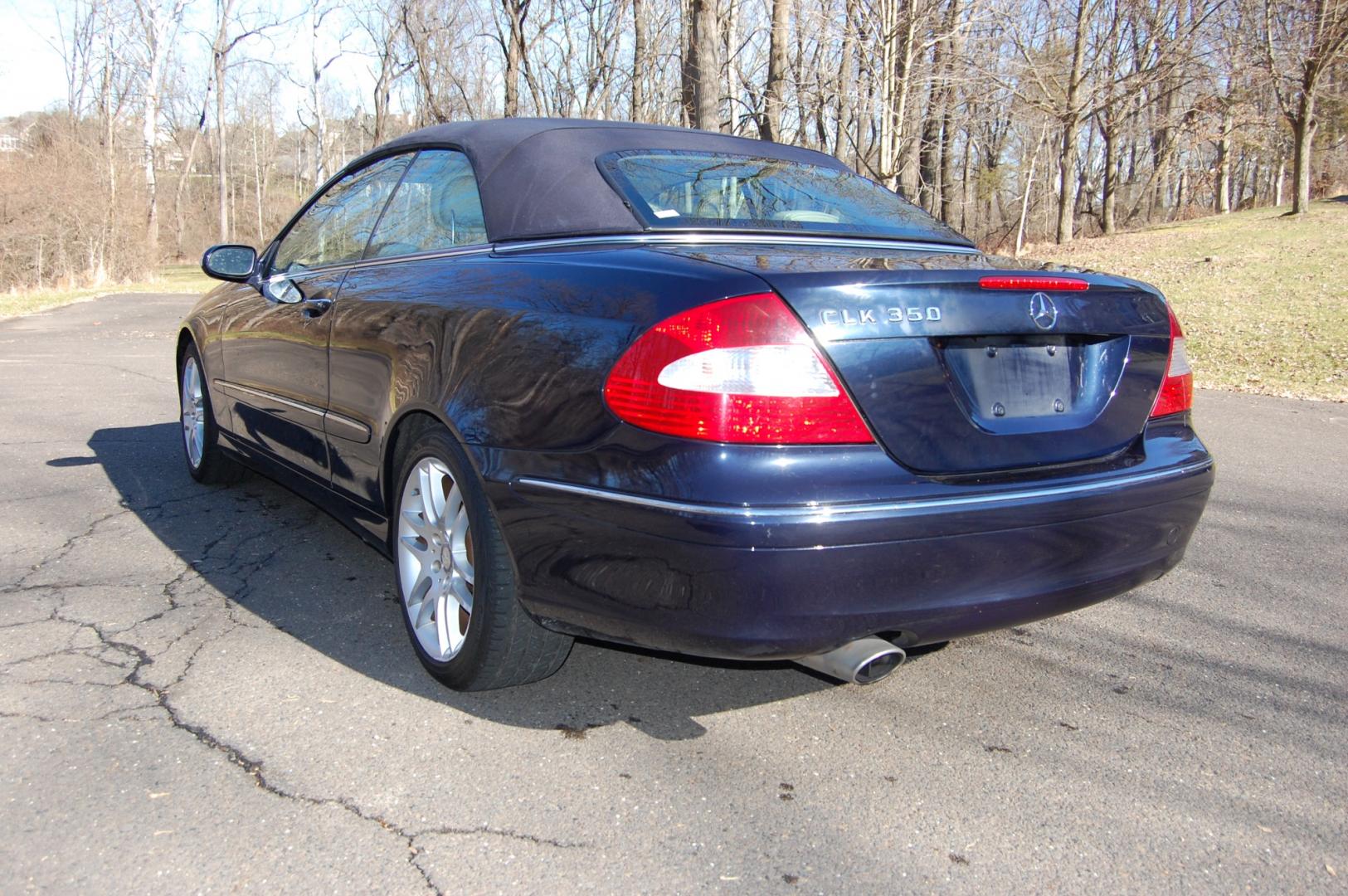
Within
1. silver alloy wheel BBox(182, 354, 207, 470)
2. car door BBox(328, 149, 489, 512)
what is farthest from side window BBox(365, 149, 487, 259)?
silver alloy wheel BBox(182, 354, 207, 470)

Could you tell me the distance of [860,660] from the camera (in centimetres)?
228

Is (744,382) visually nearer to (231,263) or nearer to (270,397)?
(270,397)

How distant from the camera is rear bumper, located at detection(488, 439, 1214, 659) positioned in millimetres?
2141

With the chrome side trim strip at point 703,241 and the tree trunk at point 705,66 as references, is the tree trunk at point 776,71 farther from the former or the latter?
the chrome side trim strip at point 703,241

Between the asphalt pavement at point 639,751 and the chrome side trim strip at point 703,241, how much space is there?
121 cm

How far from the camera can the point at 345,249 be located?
3.88m

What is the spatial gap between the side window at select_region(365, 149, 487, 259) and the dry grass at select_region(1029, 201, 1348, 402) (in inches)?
340

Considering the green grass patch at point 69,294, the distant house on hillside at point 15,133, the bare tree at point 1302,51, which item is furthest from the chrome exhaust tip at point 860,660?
the bare tree at point 1302,51

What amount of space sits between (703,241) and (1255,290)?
675 inches

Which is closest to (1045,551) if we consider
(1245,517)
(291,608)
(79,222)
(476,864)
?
(476,864)

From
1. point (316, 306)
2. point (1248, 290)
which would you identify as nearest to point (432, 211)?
point (316, 306)

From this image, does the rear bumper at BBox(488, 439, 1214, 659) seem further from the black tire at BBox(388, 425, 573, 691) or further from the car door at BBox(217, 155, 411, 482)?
the car door at BBox(217, 155, 411, 482)

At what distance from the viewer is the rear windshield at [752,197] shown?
3.00 meters

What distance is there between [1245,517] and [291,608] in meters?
4.23
